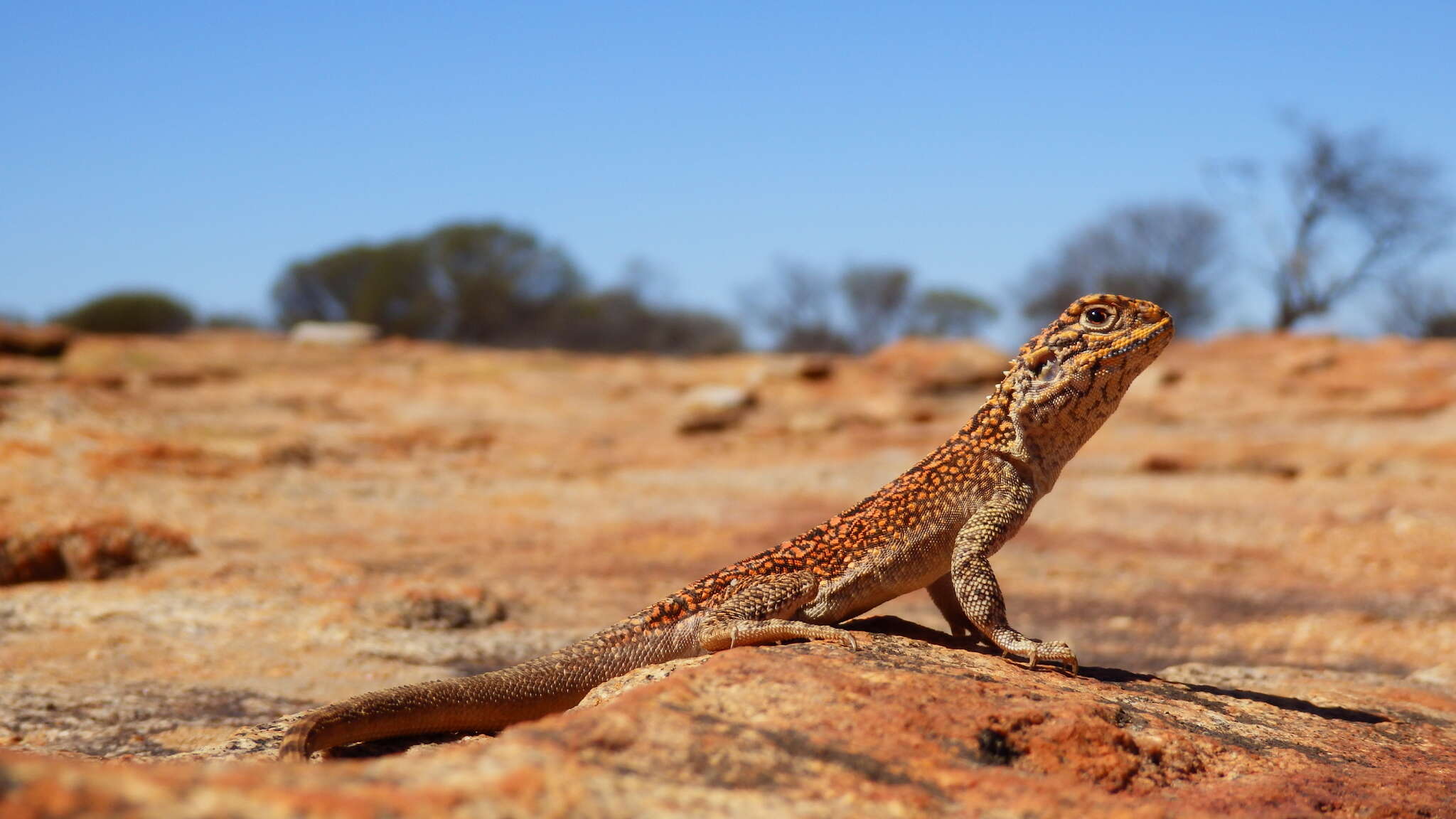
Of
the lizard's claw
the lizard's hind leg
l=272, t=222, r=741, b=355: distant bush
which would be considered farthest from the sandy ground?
l=272, t=222, r=741, b=355: distant bush

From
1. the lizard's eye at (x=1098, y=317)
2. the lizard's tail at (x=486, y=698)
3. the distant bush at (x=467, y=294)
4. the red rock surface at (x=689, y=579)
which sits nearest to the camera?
the red rock surface at (x=689, y=579)

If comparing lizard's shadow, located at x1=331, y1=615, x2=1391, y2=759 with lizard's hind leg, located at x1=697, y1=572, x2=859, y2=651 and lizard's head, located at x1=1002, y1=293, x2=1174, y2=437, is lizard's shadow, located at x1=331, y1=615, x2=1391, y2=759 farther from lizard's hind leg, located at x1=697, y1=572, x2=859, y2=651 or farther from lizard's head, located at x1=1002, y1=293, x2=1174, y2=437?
lizard's head, located at x1=1002, y1=293, x2=1174, y2=437

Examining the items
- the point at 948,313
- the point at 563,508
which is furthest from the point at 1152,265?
the point at 563,508

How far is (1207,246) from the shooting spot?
159ft

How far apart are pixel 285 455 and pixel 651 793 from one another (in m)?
14.0

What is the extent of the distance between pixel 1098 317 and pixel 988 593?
3.96 feet

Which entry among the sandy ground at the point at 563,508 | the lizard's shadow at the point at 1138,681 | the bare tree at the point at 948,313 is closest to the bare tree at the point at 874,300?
the bare tree at the point at 948,313

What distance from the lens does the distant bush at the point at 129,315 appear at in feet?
124

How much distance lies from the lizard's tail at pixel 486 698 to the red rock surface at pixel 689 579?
16 cm

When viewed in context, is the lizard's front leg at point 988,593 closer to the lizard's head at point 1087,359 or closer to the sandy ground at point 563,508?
the lizard's head at point 1087,359

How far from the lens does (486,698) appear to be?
407 centimetres

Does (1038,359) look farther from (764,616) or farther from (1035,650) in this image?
(764,616)

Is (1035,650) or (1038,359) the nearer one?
(1035,650)

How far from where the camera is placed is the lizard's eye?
4.66 m
